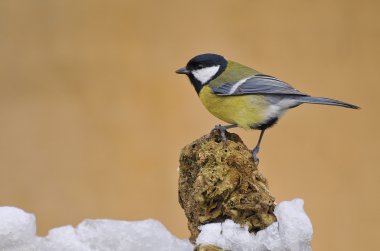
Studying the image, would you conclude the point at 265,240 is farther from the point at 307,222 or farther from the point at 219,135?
the point at 219,135

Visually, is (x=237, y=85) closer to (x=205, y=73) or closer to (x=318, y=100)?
(x=205, y=73)

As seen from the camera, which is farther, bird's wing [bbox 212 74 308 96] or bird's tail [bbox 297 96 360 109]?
bird's wing [bbox 212 74 308 96]

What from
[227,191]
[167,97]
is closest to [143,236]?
[227,191]

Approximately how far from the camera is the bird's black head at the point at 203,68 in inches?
56.9

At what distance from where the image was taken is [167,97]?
245 centimetres

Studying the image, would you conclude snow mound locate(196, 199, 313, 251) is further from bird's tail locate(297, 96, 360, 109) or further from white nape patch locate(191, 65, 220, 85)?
white nape patch locate(191, 65, 220, 85)

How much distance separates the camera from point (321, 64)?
96.3 inches

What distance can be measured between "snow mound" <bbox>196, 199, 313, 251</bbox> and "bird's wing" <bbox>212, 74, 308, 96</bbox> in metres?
0.47

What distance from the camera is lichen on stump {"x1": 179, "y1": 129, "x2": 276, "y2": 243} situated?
1038 mm

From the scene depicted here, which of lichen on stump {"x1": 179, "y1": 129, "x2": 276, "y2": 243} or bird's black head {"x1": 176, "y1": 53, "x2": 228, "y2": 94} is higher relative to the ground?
bird's black head {"x1": 176, "y1": 53, "x2": 228, "y2": 94}

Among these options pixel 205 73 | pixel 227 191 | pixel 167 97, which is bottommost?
pixel 167 97

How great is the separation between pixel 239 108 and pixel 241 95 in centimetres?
3

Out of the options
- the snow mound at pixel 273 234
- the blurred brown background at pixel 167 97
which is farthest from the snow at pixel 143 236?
the blurred brown background at pixel 167 97

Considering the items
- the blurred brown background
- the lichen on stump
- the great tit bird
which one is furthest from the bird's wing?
the blurred brown background
